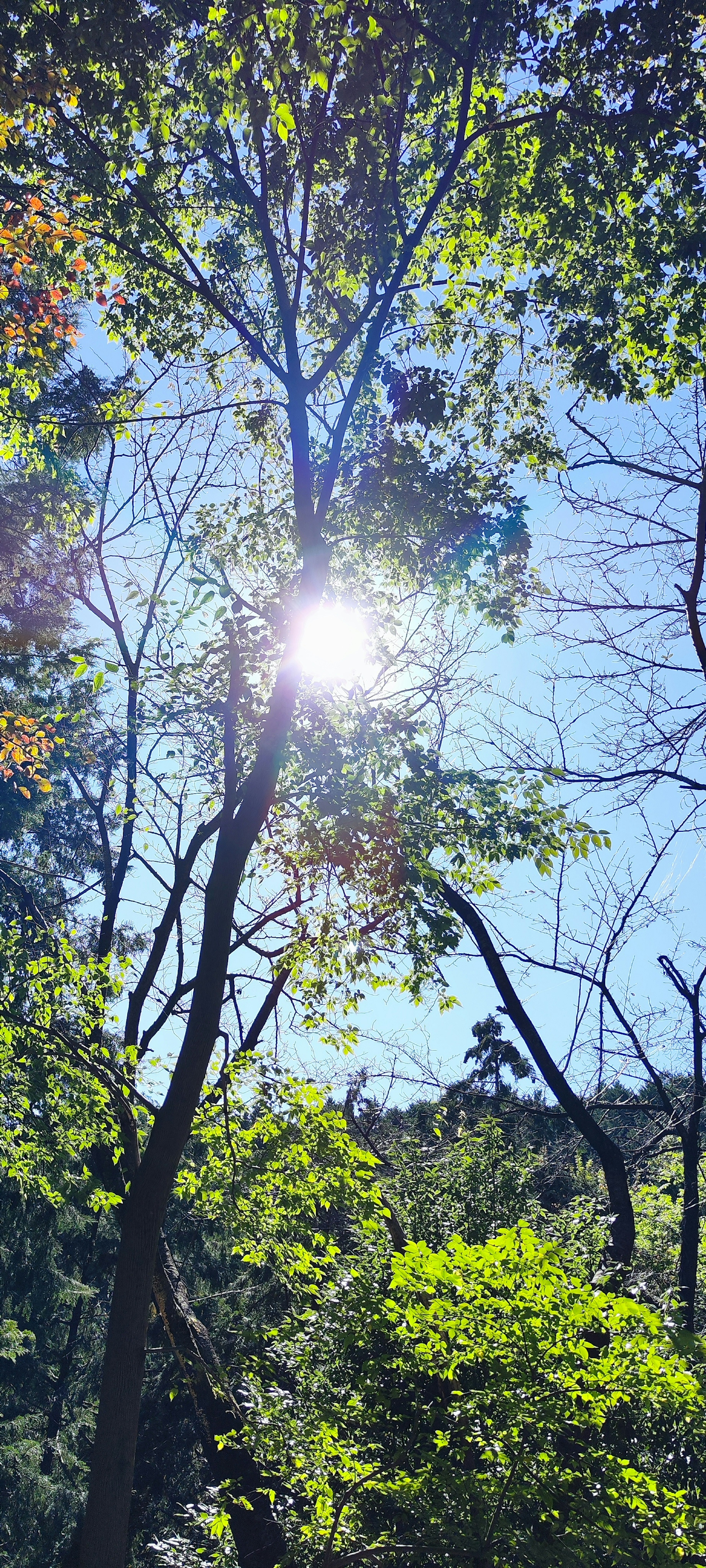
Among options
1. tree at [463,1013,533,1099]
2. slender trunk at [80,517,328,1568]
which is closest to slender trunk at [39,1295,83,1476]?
tree at [463,1013,533,1099]

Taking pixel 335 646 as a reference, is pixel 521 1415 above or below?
below

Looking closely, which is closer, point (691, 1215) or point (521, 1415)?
point (521, 1415)

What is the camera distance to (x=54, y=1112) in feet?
27.5

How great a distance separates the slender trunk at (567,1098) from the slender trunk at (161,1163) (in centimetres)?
185

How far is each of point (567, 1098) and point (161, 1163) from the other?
219 inches

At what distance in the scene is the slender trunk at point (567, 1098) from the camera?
8.92 m

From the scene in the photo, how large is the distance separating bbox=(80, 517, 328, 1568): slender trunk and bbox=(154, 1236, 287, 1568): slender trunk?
96 cm

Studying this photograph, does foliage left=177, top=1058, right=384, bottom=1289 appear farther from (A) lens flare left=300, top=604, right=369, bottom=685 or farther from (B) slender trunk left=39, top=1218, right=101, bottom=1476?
(B) slender trunk left=39, top=1218, right=101, bottom=1476

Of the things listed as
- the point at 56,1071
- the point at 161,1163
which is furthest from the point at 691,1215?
the point at 56,1071

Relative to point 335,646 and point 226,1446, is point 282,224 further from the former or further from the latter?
point 226,1446

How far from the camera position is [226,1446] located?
301 inches

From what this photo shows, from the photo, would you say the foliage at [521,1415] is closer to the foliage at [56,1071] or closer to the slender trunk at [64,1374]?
the foliage at [56,1071]

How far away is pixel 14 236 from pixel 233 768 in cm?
457

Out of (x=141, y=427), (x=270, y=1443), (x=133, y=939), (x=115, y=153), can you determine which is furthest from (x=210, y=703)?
(x=133, y=939)
